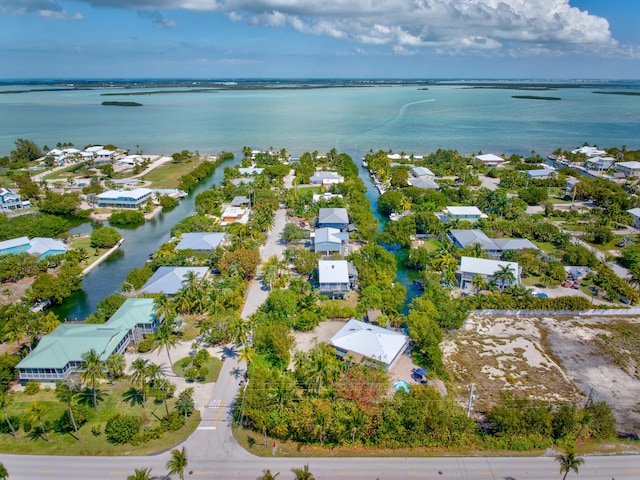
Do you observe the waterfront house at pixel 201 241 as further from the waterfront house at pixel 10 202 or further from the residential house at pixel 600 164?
the residential house at pixel 600 164

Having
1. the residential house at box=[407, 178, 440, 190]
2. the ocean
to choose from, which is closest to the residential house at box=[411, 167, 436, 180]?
the residential house at box=[407, 178, 440, 190]

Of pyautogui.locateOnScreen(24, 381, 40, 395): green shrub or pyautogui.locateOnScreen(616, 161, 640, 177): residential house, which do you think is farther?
pyautogui.locateOnScreen(616, 161, 640, 177): residential house

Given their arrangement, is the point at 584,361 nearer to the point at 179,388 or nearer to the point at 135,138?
the point at 179,388

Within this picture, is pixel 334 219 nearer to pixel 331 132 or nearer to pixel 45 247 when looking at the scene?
pixel 45 247

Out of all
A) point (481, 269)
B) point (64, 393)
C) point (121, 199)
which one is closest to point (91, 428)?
point (64, 393)

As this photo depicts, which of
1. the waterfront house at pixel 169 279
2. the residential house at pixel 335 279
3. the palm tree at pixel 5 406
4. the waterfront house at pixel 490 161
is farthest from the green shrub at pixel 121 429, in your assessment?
the waterfront house at pixel 490 161

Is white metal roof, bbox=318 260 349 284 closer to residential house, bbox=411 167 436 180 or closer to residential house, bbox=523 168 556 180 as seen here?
residential house, bbox=411 167 436 180
